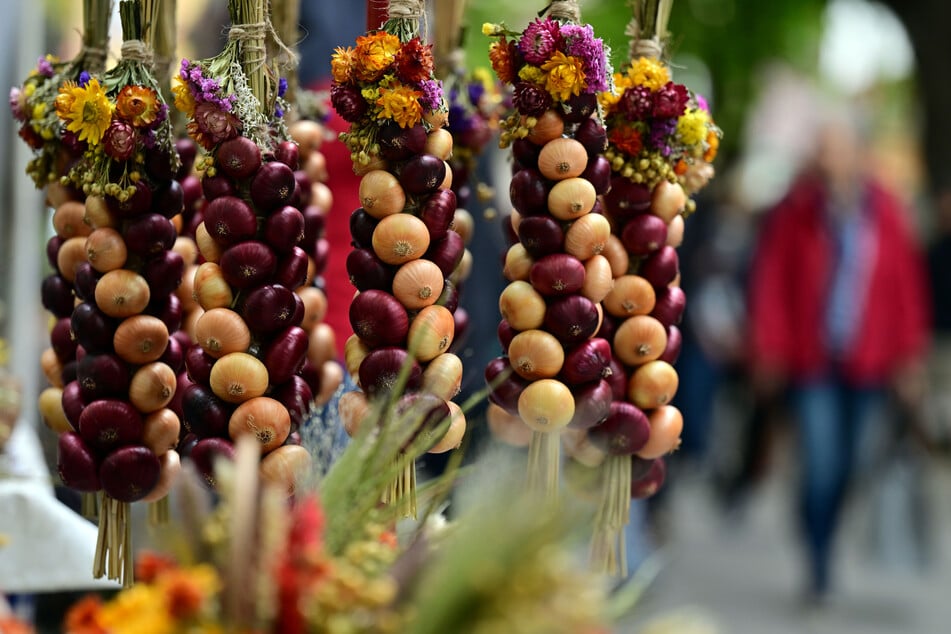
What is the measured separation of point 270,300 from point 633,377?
44cm

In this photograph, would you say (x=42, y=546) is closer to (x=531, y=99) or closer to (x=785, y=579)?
(x=531, y=99)

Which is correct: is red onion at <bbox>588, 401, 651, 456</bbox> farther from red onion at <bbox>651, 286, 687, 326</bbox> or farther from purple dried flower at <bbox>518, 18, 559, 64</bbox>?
purple dried flower at <bbox>518, 18, 559, 64</bbox>

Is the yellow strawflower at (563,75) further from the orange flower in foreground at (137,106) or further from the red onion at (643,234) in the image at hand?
the orange flower in foreground at (137,106)

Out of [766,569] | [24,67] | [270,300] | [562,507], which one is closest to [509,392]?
[270,300]

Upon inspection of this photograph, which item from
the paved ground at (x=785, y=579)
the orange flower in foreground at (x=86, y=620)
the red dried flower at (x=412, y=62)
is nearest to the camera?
the orange flower in foreground at (x=86, y=620)

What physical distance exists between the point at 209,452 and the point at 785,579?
3447 mm

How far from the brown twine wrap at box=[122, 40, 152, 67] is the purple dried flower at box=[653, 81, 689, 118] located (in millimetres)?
601

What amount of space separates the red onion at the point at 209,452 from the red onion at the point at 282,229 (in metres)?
0.22

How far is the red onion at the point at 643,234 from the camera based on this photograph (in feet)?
4.43

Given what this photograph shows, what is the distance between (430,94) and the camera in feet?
4.04

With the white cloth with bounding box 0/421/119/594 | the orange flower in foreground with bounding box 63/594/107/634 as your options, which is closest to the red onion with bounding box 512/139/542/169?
the orange flower in foreground with bounding box 63/594/107/634

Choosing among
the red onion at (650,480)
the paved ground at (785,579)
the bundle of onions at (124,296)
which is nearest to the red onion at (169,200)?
the bundle of onions at (124,296)

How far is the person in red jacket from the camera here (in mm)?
3725

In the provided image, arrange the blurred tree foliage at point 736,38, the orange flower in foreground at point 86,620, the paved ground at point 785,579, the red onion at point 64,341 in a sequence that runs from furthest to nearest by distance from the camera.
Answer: the blurred tree foliage at point 736,38, the paved ground at point 785,579, the red onion at point 64,341, the orange flower in foreground at point 86,620
